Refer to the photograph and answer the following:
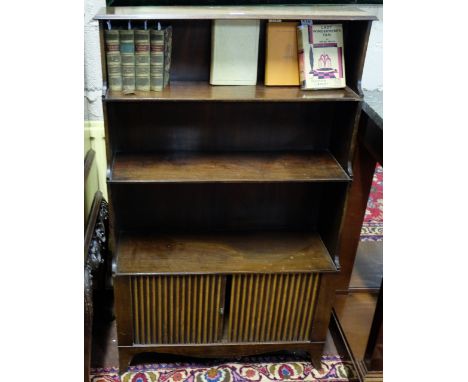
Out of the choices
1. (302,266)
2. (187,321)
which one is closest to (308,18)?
(302,266)

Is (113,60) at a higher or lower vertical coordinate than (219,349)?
higher

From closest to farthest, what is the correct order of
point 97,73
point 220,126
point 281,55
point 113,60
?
1. point 113,60
2. point 281,55
3. point 220,126
4. point 97,73

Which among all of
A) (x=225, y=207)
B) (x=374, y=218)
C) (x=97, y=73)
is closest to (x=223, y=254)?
(x=225, y=207)

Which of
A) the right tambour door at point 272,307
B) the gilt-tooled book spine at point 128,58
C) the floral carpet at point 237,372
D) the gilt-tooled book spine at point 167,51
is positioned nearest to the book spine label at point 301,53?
the gilt-tooled book spine at point 167,51

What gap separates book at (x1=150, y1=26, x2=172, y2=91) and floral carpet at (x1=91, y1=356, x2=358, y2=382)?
108 centimetres

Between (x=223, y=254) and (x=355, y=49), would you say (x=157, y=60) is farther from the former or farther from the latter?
(x=223, y=254)

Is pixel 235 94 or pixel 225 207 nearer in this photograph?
pixel 235 94

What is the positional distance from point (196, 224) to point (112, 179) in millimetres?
479

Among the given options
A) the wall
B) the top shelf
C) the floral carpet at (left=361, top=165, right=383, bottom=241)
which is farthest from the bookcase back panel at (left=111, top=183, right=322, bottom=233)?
the floral carpet at (left=361, top=165, right=383, bottom=241)

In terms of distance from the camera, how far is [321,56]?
64.3 inches

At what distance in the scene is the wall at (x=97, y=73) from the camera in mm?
1846

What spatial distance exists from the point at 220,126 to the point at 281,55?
34 centimetres

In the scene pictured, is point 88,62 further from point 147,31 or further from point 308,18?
point 308,18

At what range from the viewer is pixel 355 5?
1.88 meters
